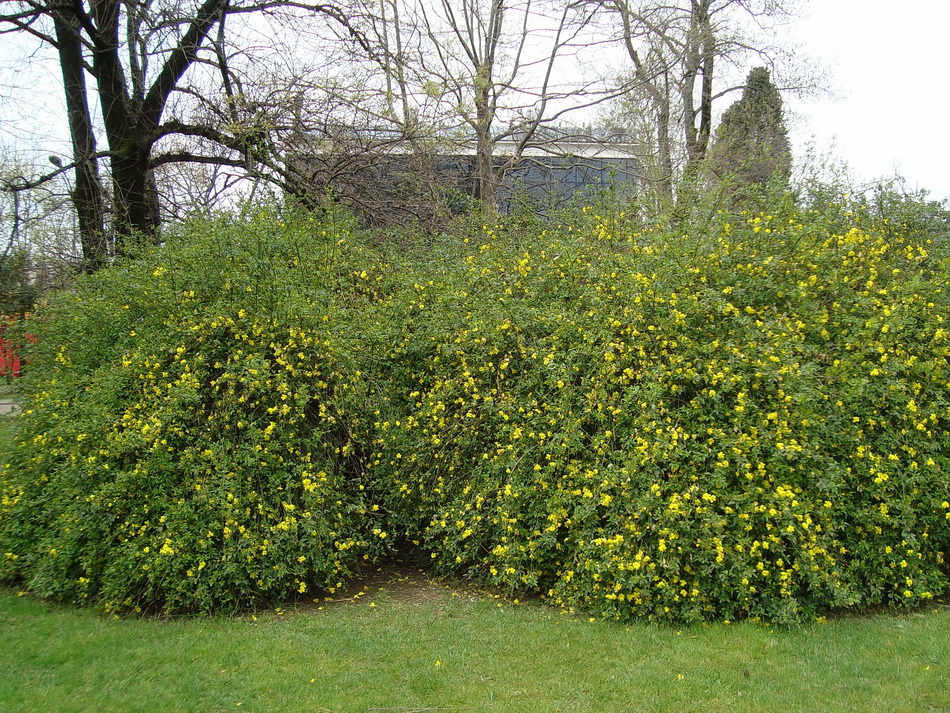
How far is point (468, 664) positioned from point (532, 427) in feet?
5.77

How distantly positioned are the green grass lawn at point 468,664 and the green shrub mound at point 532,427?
257 mm

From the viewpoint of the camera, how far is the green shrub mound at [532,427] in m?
4.68

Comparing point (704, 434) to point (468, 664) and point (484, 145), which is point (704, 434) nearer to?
point (468, 664)

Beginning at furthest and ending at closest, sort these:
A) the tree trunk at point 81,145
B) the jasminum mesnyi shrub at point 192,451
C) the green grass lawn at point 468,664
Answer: the tree trunk at point 81,145
the jasminum mesnyi shrub at point 192,451
the green grass lawn at point 468,664

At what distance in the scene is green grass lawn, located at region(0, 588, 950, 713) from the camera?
374 cm

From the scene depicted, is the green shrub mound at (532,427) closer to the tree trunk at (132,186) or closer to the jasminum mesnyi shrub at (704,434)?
the jasminum mesnyi shrub at (704,434)

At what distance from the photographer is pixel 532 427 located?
5402 mm

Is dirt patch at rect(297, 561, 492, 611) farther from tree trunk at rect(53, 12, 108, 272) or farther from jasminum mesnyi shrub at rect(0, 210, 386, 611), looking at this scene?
tree trunk at rect(53, 12, 108, 272)

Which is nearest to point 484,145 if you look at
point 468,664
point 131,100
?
point 131,100

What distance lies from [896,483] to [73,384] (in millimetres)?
6179

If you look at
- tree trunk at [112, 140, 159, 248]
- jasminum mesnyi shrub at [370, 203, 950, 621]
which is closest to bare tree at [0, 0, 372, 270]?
tree trunk at [112, 140, 159, 248]

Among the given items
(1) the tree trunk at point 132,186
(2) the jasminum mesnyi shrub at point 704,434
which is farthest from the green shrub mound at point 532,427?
(1) the tree trunk at point 132,186

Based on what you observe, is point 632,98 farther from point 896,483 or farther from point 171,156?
point 896,483

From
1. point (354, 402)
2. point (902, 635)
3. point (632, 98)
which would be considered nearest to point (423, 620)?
point (354, 402)
